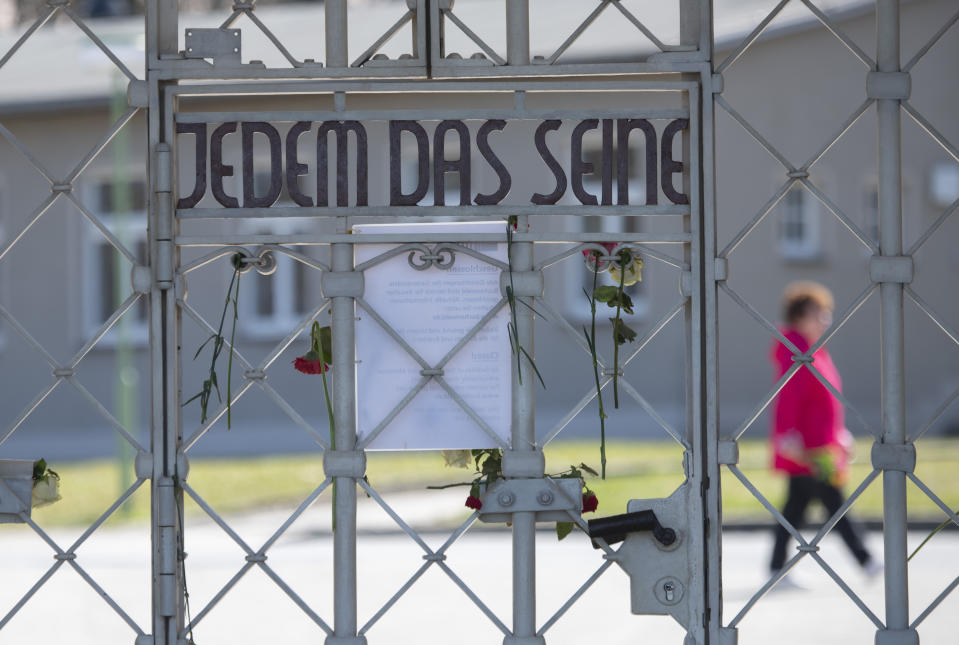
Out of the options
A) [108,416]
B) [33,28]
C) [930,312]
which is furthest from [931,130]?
[33,28]

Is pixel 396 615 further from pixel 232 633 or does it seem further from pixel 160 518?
pixel 160 518

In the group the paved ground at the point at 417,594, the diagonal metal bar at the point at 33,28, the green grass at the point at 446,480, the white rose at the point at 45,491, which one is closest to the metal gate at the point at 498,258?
the white rose at the point at 45,491

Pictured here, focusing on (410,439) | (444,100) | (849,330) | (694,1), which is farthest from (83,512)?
(849,330)

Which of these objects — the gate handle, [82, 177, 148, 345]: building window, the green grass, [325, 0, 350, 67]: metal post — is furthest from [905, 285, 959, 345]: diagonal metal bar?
[82, 177, 148, 345]: building window

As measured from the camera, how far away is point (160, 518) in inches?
103

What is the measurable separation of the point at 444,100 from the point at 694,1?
768cm

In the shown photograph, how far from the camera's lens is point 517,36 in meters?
2.61

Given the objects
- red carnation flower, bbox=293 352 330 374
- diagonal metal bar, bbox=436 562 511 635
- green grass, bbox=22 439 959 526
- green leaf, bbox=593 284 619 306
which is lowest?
diagonal metal bar, bbox=436 562 511 635

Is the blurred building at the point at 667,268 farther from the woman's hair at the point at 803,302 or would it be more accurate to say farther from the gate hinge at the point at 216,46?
the gate hinge at the point at 216,46

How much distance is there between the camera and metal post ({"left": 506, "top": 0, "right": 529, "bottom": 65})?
2.60 metres

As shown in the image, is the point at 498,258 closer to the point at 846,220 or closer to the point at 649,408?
the point at 649,408

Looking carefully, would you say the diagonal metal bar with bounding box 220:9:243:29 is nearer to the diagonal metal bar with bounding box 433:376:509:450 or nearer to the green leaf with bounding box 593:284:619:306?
the diagonal metal bar with bounding box 433:376:509:450

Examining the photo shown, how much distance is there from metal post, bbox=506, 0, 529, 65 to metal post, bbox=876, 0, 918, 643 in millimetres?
835

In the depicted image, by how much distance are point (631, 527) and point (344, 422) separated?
28.3 inches
